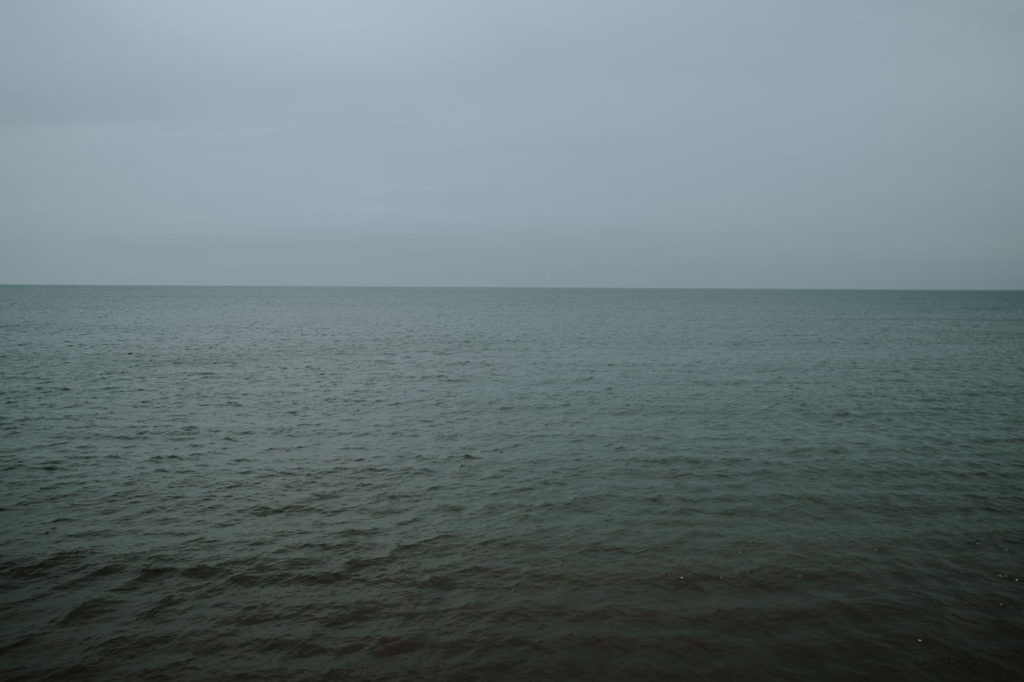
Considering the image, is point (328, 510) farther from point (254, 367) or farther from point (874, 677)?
point (254, 367)

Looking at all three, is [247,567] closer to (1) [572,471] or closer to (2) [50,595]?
(2) [50,595]

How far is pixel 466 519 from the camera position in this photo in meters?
18.8

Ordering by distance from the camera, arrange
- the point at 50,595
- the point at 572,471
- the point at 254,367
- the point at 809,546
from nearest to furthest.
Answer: the point at 50,595 < the point at 809,546 < the point at 572,471 < the point at 254,367

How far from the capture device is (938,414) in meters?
33.5

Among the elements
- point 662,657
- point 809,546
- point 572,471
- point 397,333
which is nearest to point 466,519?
point 572,471

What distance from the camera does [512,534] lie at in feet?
57.7

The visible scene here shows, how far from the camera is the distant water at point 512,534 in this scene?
39.6ft

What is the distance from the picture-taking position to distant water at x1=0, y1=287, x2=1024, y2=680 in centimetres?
1206

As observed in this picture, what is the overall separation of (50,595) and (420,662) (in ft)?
31.4

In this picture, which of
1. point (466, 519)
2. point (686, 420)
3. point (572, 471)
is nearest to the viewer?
point (466, 519)

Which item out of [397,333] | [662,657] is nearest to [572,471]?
[662,657]

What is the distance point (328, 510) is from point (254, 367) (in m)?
39.5

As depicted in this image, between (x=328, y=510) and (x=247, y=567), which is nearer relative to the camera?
(x=247, y=567)

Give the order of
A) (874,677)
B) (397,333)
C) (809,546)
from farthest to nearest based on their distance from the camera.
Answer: (397,333) < (809,546) < (874,677)
